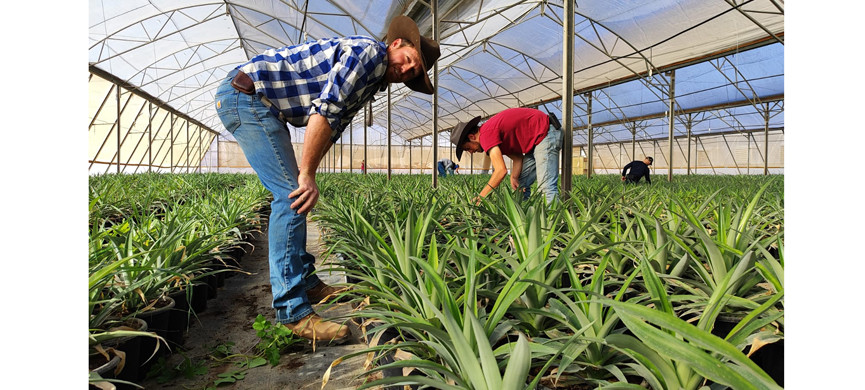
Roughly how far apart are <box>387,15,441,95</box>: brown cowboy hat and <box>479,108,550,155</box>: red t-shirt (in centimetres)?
135

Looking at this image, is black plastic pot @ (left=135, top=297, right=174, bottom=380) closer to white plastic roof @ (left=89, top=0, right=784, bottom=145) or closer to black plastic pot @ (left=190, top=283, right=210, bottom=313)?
black plastic pot @ (left=190, top=283, right=210, bottom=313)

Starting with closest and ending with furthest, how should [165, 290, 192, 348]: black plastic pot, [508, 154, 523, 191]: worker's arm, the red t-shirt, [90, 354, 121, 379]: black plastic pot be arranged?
[90, 354, 121, 379]: black plastic pot, [165, 290, 192, 348]: black plastic pot, the red t-shirt, [508, 154, 523, 191]: worker's arm

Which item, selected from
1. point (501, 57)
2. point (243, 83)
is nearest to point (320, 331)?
point (243, 83)

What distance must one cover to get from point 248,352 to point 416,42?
4.65 feet

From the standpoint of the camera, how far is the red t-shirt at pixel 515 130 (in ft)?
11.0

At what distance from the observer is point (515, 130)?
3.45 m

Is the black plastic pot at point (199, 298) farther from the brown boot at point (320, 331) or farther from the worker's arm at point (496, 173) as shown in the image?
the worker's arm at point (496, 173)

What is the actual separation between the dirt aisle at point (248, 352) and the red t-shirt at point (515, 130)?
1882 millimetres

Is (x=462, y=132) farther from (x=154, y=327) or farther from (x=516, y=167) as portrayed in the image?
(x=154, y=327)

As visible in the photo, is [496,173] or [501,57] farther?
[501,57]

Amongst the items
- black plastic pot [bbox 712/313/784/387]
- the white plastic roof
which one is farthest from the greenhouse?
the white plastic roof

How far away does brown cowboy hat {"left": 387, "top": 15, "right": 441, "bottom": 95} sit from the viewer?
71.2 inches

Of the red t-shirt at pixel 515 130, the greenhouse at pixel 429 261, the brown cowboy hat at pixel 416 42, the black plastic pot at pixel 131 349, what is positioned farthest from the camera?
the red t-shirt at pixel 515 130

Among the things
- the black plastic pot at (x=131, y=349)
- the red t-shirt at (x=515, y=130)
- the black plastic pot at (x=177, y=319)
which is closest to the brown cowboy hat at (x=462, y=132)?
the red t-shirt at (x=515, y=130)
